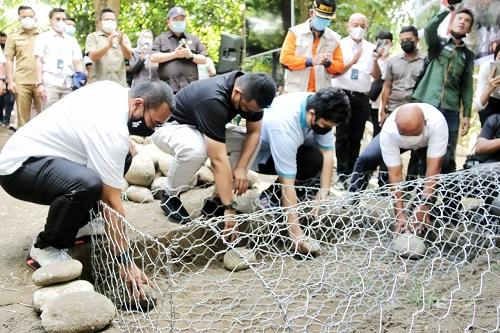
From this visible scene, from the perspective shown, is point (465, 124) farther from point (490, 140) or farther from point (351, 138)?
point (351, 138)

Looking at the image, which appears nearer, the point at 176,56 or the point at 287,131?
the point at 287,131

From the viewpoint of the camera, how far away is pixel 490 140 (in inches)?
134

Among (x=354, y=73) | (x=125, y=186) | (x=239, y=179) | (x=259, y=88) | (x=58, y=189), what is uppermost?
(x=259, y=88)

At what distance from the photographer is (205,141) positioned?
302 centimetres

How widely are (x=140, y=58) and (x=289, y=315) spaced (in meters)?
3.45

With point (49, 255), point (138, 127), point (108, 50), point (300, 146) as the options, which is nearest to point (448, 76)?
point (300, 146)

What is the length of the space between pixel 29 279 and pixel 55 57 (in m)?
2.93

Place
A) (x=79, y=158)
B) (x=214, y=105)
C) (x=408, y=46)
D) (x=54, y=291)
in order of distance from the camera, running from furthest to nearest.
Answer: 1. (x=408, y=46)
2. (x=214, y=105)
3. (x=79, y=158)
4. (x=54, y=291)

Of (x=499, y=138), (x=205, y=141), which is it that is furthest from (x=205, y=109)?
(x=499, y=138)

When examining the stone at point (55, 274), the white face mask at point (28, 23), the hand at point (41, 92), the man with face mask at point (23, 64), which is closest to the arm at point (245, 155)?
the stone at point (55, 274)

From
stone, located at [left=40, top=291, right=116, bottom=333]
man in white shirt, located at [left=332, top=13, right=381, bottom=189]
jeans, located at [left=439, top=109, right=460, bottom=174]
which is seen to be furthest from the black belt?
stone, located at [left=40, top=291, right=116, bottom=333]

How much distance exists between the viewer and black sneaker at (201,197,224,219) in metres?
3.27

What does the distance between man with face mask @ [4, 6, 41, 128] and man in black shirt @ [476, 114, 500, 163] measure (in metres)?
3.87

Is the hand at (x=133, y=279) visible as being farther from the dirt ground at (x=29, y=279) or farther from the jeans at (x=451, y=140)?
the jeans at (x=451, y=140)
